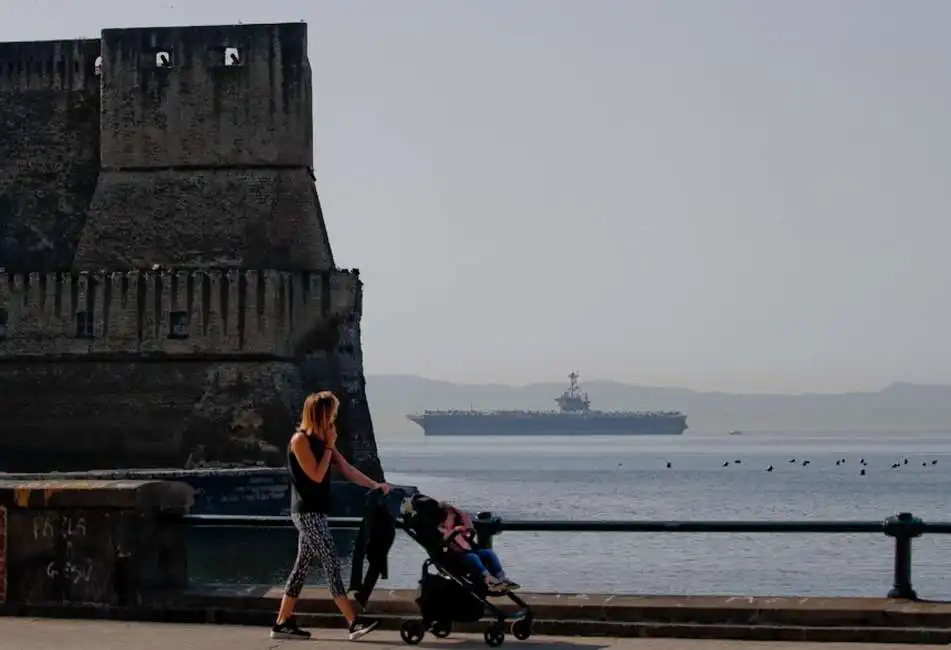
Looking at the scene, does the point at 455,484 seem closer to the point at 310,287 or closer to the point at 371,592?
the point at 310,287

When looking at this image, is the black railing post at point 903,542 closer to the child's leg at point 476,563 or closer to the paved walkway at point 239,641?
the paved walkway at point 239,641

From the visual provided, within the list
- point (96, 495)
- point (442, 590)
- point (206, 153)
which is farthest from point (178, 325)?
point (442, 590)

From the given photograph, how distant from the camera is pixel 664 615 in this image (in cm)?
1094

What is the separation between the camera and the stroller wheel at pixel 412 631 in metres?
10.6

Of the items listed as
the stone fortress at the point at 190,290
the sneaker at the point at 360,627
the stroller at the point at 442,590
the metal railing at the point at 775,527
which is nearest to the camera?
the stroller at the point at 442,590

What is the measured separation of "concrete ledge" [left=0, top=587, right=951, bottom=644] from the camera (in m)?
10.6

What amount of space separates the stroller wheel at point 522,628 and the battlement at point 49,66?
43.7m

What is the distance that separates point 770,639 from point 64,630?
4316 millimetres

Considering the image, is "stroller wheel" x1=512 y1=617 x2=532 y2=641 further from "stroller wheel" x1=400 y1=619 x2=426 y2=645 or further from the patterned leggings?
the patterned leggings

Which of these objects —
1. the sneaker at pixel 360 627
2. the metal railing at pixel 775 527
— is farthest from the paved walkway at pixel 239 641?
the metal railing at pixel 775 527

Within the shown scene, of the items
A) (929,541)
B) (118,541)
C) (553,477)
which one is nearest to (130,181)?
(929,541)

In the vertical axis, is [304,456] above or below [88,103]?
below

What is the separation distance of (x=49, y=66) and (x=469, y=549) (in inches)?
1762

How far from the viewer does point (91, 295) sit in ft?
163
